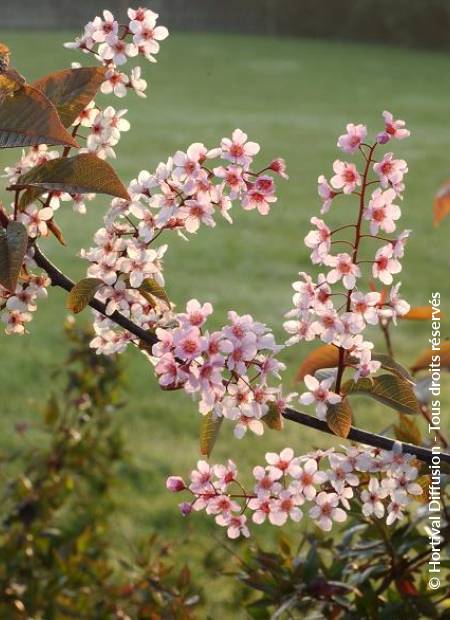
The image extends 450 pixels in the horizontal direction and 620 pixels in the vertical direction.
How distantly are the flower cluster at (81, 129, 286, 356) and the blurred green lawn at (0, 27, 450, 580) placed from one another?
1.22 meters

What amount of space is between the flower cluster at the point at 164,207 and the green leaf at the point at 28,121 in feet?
0.27

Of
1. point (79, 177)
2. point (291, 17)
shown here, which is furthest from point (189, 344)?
point (291, 17)

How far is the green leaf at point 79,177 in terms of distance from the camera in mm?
660

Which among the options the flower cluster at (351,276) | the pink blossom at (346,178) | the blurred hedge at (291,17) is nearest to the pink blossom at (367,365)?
the flower cluster at (351,276)


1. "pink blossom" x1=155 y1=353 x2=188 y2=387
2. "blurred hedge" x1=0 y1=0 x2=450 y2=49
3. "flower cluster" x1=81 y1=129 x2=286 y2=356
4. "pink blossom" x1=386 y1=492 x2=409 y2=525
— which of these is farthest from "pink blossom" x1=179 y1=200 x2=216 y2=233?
"blurred hedge" x1=0 y1=0 x2=450 y2=49

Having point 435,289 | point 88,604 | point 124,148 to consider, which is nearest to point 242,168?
point 88,604

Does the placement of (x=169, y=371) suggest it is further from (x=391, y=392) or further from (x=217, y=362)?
(x=391, y=392)

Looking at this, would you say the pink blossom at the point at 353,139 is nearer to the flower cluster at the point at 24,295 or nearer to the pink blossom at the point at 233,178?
the pink blossom at the point at 233,178

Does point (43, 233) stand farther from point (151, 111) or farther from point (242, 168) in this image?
point (151, 111)

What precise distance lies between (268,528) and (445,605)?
1523mm

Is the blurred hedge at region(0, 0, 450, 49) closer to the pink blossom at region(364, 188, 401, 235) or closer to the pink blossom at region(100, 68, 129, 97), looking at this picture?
the pink blossom at region(100, 68, 129, 97)

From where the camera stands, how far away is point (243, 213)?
6277 mm

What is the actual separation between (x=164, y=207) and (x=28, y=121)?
0.11 m

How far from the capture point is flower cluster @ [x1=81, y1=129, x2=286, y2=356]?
705 mm
